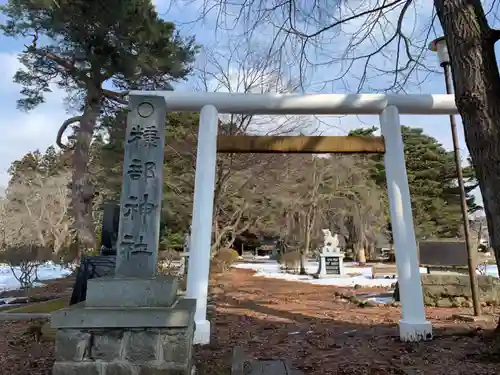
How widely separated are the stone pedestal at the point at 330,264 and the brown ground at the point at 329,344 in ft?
23.9

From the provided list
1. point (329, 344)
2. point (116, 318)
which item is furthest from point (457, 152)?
point (116, 318)

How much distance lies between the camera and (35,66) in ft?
44.0

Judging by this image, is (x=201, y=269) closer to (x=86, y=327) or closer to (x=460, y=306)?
(x=86, y=327)

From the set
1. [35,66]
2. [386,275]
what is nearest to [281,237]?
[386,275]

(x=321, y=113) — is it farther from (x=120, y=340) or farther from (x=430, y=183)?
(x=430, y=183)

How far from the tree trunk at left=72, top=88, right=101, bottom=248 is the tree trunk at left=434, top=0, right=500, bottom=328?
40.1 ft

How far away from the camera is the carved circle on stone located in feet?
11.5

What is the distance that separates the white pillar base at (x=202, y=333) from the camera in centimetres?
476

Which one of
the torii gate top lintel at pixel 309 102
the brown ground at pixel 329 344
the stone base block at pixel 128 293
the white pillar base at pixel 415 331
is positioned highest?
the torii gate top lintel at pixel 309 102

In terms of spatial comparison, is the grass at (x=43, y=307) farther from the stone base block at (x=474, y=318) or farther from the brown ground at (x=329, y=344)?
the stone base block at (x=474, y=318)

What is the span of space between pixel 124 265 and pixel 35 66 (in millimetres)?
12794

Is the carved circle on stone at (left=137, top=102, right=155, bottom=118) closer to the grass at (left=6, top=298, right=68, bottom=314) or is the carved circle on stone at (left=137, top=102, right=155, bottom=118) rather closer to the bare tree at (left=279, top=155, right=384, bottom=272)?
the grass at (left=6, top=298, right=68, bottom=314)

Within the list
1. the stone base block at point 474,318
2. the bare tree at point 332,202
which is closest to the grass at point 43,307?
the stone base block at point 474,318

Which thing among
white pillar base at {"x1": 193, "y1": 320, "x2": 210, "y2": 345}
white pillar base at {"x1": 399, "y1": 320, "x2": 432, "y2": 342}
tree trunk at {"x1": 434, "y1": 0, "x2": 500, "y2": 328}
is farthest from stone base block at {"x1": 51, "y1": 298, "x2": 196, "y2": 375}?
white pillar base at {"x1": 399, "y1": 320, "x2": 432, "y2": 342}
